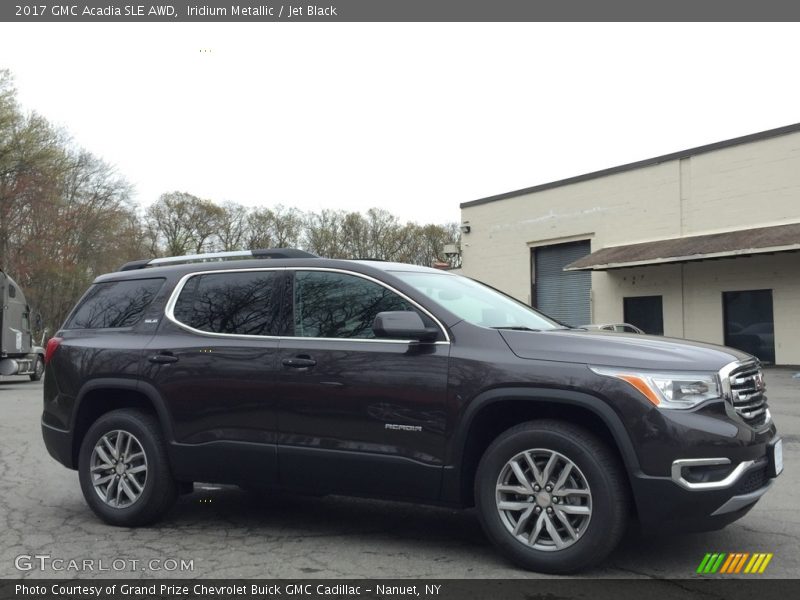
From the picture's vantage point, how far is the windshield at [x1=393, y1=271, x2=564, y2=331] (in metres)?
4.86

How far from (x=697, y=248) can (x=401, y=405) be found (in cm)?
2007

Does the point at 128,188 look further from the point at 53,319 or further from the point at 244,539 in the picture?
the point at 244,539

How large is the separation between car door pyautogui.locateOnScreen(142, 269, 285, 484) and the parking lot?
476 millimetres

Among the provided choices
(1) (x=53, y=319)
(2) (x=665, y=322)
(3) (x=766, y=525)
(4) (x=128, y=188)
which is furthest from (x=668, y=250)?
(1) (x=53, y=319)

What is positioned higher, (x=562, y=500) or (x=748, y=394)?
(x=748, y=394)

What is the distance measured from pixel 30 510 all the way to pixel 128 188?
1769 inches

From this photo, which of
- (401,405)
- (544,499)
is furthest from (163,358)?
(544,499)

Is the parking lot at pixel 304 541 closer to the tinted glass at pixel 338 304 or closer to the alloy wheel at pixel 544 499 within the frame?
the alloy wheel at pixel 544 499

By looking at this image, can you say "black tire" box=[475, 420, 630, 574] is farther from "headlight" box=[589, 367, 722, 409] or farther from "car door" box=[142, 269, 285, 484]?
"car door" box=[142, 269, 285, 484]

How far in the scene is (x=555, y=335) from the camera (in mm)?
4418

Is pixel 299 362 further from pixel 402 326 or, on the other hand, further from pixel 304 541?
pixel 304 541

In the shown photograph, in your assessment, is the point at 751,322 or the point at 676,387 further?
the point at 751,322

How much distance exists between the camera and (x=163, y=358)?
17.7 feet

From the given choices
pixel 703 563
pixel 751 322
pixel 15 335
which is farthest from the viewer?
pixel 751 322
